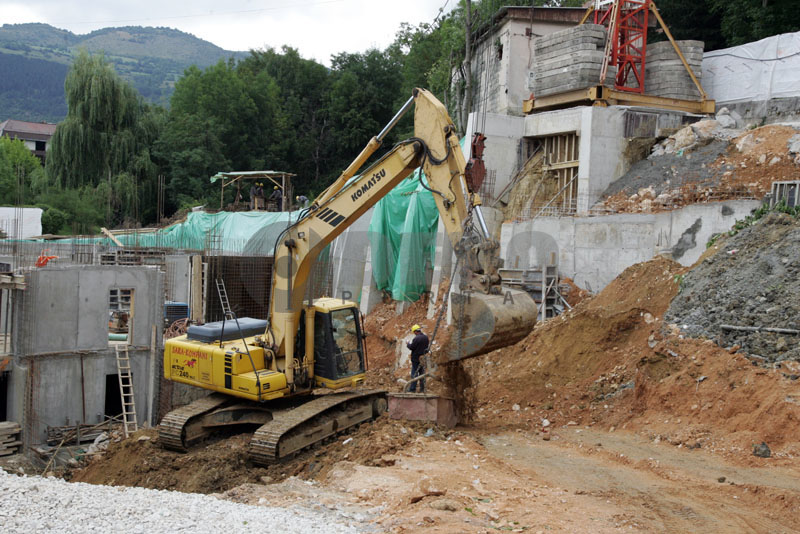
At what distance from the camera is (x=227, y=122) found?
42781 millimetres

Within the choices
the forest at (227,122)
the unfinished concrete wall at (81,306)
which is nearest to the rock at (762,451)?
the unfinished concrete wall at (81,306)

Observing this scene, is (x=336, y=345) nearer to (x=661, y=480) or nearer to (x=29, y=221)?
(x=661, y=480)

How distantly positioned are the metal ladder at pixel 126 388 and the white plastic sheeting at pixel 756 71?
61.0 feet

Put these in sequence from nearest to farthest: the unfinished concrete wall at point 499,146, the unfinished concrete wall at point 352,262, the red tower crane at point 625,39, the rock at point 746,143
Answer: the rock at point 746,143 < the unfinished concrete wall at point 499,146 < the red tower crane at point 625,39 < the unfinished concrete wall at point 352,262

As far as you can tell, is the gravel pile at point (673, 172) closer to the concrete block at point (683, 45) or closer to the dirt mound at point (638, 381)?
the dirt mound at point (638, 381)

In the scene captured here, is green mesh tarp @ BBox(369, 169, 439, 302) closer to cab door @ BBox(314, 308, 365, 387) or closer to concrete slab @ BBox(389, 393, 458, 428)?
cab door @ BBox(314, 308, 365, 387)

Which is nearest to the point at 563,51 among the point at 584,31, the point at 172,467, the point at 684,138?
the point at 584,31

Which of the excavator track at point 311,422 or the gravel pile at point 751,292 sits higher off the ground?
the gravel pile at point 751,292

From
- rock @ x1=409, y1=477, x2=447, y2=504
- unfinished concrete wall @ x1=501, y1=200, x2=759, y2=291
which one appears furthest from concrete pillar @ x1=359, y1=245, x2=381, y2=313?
rock @ x1=409, y1=477, x2=447, y2=504

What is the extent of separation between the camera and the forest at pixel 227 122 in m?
35.4

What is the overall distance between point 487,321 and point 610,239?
25.8 feet

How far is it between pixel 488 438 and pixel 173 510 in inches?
205

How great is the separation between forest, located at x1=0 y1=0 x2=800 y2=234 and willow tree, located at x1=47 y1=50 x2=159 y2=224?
54 millimetres

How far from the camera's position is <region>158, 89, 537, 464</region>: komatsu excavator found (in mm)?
9312
